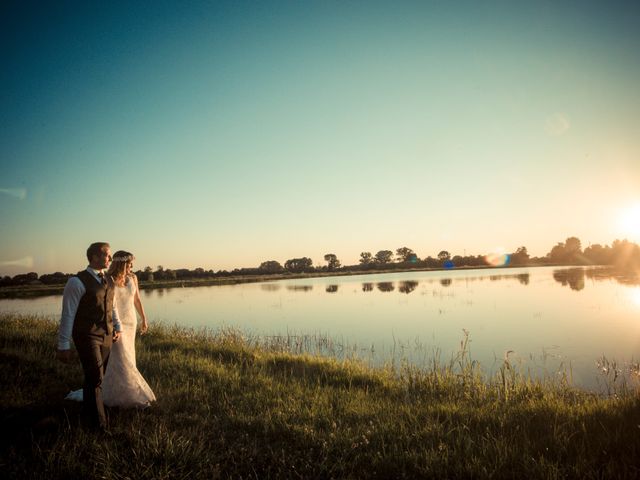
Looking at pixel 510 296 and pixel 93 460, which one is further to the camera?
pixel 510 296

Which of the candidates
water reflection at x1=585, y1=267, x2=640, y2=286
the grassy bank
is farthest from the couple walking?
water reflection at x1=585, y1=267, x2=640, y2=286

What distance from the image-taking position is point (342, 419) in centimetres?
518

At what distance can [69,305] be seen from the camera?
470 cm

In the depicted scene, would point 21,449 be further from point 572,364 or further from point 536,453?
point 572,364

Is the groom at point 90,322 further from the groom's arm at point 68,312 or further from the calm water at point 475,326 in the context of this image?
the calm water at point 475,326

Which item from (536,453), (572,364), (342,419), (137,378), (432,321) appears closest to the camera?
(536,453)

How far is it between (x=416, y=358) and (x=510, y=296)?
62.7 feet

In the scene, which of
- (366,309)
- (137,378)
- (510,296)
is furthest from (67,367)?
(510,296)

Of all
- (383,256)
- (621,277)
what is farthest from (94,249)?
(383,256)

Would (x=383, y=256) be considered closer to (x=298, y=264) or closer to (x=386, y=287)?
(x=298, y=264)

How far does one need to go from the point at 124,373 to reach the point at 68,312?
1493 millimetres

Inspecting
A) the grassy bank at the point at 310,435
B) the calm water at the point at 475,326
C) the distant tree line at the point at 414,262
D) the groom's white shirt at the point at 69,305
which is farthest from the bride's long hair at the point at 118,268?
the distant tree line at the point at 414,262

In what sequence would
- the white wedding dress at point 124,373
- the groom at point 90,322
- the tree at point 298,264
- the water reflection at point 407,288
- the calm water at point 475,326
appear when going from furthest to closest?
the tree at point 298,264
the water reflection at point 407,288
the calm water at point 475,326
the white wedding dress at point 124,373
the groom at point 90,322

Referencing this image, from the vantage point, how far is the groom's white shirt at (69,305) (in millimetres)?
4594
